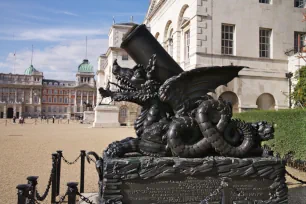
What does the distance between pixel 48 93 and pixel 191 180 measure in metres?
109

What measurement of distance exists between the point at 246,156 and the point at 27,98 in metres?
109

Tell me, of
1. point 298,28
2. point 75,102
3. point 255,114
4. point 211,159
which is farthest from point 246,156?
point 75,102

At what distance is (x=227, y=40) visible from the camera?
18281 millimetres

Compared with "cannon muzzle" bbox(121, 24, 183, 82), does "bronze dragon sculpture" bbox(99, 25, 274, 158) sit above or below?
below

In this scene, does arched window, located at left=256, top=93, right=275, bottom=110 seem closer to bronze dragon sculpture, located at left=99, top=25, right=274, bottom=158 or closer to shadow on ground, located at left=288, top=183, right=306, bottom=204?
shadow on ground, located at left=288, top=183, right=306, bottom=204

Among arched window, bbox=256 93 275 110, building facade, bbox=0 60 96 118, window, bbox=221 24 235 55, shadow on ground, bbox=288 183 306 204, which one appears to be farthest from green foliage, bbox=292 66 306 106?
building facade, bbox=0 60 96 118

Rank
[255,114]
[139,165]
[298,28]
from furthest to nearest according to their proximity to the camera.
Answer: [298,28] < [255,114] < [139,165]

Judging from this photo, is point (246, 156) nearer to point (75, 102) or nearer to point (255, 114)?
point (255, 114)

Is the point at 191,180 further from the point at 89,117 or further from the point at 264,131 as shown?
the point at 89,117

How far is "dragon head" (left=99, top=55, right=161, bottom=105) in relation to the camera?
5180 millimetres

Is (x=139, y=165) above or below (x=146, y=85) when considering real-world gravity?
below

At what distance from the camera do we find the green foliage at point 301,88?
17.0 meters

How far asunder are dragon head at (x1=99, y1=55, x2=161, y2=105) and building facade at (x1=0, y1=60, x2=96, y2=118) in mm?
99975

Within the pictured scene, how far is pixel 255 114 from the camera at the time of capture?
42.0ft
